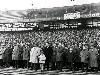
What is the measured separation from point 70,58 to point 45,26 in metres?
14.0

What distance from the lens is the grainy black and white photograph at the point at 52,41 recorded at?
12.9 metres

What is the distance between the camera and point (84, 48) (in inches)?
493

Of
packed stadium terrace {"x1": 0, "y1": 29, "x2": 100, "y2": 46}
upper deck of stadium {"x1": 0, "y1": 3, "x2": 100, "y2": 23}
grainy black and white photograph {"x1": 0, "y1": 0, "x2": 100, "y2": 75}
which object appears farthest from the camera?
upper deck of stadium {"x1": 0, "y1": 3, "x2": 100, "y2": 23}

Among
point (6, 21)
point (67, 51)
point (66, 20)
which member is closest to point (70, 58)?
point (67, 51)

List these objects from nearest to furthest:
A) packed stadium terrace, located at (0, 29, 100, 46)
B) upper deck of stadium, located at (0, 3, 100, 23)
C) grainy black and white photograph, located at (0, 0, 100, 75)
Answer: grainy black and white photograph, located at (0, 0, 100, 75) → packed stadium terrace, located at (0, 29, 100, 46) → upper deck of stadium, located at (0, 3, 100, 23)

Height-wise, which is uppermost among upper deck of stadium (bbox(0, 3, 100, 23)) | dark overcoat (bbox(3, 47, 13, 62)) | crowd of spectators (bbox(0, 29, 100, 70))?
upper deck of stadium (bbox(0, 3, 100, 23))

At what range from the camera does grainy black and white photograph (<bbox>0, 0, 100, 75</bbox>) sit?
12.9 meters

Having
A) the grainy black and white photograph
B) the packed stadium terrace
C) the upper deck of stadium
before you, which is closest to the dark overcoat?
the grainy black and white photograph

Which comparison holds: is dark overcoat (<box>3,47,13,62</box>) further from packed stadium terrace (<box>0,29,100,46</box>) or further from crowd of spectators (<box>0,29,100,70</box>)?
packed stadium terrace (<box>0,29,100,46</box>)

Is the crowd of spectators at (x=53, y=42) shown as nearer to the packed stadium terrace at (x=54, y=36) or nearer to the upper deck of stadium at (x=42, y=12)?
the packed stadium terrace at (x=54, y=36)

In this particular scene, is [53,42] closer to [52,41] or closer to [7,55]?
[52,41]

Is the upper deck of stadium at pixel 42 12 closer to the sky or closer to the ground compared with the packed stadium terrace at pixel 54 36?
closer to the sky

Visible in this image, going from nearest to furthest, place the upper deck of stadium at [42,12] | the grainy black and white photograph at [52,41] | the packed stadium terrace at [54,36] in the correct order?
1. the grainy black and white photograph at [52,41]
2. the packed stadium terrace at [54,36]
3. the upper deck of stadium at [42,12]

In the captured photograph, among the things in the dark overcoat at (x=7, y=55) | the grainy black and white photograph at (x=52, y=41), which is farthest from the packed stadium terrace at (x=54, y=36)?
the dark overcoat at (x=7, y=55)
